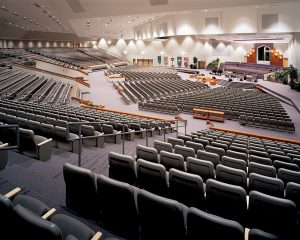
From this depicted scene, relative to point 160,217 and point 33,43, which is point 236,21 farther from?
point 33,43

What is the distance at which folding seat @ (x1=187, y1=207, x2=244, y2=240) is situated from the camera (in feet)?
5.65

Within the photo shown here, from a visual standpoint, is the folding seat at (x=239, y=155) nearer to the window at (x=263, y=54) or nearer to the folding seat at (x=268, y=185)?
the folding seat at (x=268, y=185)

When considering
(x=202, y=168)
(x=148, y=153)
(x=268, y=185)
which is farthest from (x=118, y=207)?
(x=268, y=185)

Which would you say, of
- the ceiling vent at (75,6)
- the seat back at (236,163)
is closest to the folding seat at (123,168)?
the seat back at (236,163)

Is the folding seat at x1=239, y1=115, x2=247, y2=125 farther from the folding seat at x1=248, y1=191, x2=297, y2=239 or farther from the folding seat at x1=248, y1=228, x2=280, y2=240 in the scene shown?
the folding seat at x1=248, y1=228, x2=280, y2=240

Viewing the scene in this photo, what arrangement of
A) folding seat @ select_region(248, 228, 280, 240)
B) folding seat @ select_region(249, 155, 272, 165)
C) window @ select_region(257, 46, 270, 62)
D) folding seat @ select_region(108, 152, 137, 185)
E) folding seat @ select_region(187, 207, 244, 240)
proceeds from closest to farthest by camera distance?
1. folding seat @ select_region(187, 207, 244, 240)
2. folding seat @ select_region(248, 228, 280, 240)
3. folding seat @ select_region(108, 152, 137, 185)
4. folding seat @ select_region(249, 155, 272, 165)
5. window @ select_region(257, 46, 270, 62)

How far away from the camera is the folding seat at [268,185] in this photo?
2.86 metres

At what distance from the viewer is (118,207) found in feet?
7.33

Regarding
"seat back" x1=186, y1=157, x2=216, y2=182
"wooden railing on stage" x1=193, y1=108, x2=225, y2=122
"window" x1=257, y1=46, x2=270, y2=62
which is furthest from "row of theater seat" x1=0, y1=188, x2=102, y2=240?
"window" x1=257, y1=46, x2=270, y2=62

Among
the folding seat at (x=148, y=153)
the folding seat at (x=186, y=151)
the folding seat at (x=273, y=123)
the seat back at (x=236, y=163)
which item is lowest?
the folding seat at (x=273, y=123)

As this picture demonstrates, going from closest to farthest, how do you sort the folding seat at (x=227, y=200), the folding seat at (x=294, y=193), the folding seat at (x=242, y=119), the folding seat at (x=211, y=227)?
the folding seat at (x=211, y=227), the folding seat at (x=227, y=200), the folding seat at (x=294, y=193), the folding seat at (x=242, y=119)

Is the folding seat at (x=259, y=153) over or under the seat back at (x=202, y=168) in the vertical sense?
under

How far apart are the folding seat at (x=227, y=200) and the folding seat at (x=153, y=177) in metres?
0.53

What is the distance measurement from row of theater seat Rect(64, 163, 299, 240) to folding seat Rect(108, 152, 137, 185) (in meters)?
0.75
